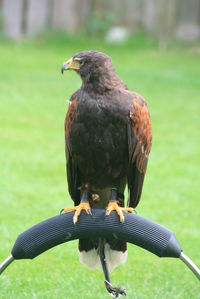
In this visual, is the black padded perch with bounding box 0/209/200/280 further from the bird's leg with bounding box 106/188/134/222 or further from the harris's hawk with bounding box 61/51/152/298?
the harris's hawk with bounding box 61/51/152/298

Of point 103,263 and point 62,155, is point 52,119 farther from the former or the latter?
point 103,263

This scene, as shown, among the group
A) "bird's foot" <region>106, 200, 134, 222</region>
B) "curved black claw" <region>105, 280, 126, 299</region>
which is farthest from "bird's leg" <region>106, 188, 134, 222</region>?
"curved black claw" <region>105, 280, 126, 299</region>

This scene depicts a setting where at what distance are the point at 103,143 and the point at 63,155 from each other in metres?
4.62

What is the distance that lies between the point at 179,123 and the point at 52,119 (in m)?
1.75

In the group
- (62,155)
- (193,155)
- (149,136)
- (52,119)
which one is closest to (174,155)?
(193,155)

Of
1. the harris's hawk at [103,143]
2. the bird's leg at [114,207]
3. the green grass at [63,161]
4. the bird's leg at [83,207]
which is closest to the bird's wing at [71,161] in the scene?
the harris's hawk at [103,143]

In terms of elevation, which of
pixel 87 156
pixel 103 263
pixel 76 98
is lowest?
pixel 103 263

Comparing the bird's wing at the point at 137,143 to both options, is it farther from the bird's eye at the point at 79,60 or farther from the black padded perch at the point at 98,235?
the black padded perch at the point at 98,235

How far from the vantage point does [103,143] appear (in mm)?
4695

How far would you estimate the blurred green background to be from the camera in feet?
18.8

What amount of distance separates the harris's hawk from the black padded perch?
37 centimetres

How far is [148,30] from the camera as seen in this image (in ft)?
53.0

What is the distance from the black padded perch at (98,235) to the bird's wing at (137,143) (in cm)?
71

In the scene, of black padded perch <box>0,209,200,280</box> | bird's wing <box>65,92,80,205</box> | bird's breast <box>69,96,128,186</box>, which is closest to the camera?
black padded perch <box>0,209,200,280</box>
